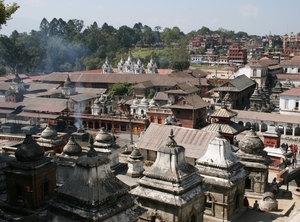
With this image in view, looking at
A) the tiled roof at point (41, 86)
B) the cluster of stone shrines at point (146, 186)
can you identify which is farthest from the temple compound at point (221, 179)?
the tiled roof at point (41, 86)

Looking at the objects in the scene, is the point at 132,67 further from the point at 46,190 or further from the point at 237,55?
the point at 46,190

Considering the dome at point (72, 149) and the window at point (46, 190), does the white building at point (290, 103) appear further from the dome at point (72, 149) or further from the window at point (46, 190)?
the window at point (46, 190)

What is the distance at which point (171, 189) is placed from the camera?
15.5m

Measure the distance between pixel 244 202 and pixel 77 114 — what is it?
117ft

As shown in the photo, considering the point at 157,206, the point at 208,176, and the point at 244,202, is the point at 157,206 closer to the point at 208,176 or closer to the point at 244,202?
the point at 208,176

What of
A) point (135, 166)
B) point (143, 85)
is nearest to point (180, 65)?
point (143, 85)

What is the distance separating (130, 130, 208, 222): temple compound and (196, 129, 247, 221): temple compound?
94.7 inches

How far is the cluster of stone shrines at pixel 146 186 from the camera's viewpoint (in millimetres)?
12781

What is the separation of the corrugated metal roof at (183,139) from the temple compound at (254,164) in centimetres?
400

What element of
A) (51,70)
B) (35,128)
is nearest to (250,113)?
(35,128)

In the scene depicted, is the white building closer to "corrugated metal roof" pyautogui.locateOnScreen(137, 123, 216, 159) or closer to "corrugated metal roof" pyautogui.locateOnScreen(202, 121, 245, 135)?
"corrugated metal roof" pyautogui.locateOnScreen(202, 121, 245, 135)

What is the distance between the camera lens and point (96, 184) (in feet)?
41.9

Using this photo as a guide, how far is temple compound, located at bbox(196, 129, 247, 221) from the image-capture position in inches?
738

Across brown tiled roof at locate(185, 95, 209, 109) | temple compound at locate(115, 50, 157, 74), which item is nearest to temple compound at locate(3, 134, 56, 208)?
brown tiled roof at locate(185, 95, 209, 109)
